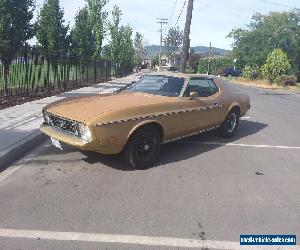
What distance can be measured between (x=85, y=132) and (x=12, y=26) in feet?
29.0

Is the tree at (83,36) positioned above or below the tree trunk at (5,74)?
above

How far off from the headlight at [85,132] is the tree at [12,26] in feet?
23.4

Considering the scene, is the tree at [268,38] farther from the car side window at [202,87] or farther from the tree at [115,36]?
the car side window at [202,87]

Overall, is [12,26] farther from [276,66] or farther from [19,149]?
[276,66]

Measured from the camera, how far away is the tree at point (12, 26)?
11758mm

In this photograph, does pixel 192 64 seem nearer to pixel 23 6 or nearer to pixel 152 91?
pixel 23 6

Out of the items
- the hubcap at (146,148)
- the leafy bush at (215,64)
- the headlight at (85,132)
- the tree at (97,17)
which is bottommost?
the hubcap at (146,148)

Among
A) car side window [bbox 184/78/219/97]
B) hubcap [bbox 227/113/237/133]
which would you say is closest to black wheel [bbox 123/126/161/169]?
car side window [bbox 184/78/219/97]

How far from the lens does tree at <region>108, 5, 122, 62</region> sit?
41.4m

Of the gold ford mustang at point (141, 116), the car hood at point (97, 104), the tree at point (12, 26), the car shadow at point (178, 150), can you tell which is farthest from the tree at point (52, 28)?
the car hood at point (97, 104)

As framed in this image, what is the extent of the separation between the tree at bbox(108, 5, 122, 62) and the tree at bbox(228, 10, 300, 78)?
27.3 metres

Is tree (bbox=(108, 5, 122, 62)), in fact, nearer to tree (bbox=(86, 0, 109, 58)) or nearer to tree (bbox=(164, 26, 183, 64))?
tree (bbox=(86, 0, 109, 58))

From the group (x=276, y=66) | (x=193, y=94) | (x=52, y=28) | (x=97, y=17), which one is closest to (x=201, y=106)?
(x=193, y=94)

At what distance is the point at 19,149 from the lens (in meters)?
6.27
